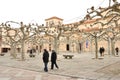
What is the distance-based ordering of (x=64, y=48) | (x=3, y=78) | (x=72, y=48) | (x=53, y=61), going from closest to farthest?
(x=3, y=78), (x=53, y=61), (x=72, y=48), (x=64, y=48)

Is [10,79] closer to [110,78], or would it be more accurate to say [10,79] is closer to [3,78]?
[3,78]

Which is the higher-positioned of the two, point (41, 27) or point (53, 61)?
point (41, 27)

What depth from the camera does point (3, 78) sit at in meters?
12.7

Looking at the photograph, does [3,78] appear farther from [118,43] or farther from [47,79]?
[118,43]

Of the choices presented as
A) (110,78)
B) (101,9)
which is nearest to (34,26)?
(101,9)

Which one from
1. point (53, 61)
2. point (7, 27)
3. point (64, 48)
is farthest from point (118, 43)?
point (53, 61)

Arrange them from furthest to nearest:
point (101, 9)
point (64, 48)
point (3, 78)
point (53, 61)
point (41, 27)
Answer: point (64, 48) → point (41, 27) → point (53, 61) → point (101, 9) → point (3, 78)

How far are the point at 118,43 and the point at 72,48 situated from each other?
17.6m

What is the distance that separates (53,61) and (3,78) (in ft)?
16.5

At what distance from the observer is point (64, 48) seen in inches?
3056

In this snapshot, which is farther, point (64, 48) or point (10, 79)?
point (64, 48)

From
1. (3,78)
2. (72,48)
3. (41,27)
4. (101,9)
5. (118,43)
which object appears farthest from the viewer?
(72,48)

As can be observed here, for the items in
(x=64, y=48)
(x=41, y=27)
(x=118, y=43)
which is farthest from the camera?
(x=64, y=48)

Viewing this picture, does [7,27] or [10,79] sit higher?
[7,27]
